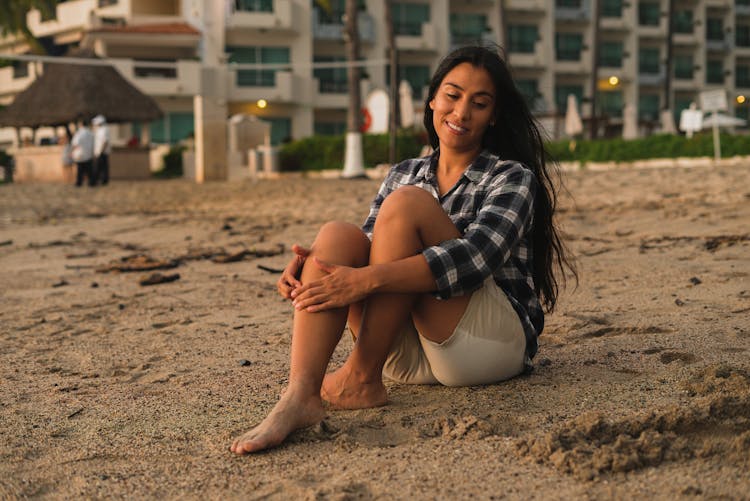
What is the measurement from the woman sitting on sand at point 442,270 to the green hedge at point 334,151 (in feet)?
62.1

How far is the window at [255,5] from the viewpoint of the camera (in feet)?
108

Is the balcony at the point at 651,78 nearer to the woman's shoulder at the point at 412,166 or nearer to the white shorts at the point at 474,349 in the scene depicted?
the woman's shoulder at the point at 412,166

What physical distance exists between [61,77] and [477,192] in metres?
25.5

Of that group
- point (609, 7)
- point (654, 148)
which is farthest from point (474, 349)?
point (609, 7)

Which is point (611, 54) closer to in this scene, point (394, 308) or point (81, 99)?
point (81, 99)

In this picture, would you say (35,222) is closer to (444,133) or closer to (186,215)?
(186,215)

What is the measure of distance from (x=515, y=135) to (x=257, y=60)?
104 feet

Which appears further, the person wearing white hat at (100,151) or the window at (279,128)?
the window at (279,128)

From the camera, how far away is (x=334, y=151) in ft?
73.6

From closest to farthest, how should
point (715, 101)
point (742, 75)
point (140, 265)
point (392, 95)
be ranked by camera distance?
point (140, 265) < point (392, 95) < point (715, 101) < point (742, 75)

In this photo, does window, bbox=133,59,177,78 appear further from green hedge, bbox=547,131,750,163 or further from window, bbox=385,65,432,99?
green hedge, bbox=547,131,750,163

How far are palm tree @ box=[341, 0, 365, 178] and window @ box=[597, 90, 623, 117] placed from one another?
22505 mm

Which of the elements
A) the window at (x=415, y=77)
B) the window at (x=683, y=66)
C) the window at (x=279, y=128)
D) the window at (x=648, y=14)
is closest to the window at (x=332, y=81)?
the window at (x=279, y=128)

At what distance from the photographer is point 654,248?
5.91 m
